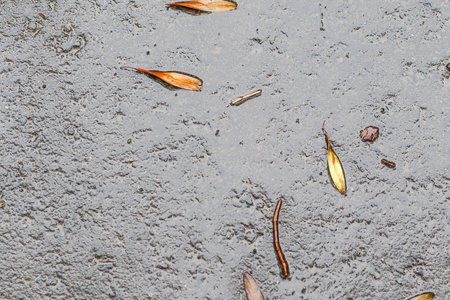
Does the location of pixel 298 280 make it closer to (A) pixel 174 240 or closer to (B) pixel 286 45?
(A) pixel 174 240

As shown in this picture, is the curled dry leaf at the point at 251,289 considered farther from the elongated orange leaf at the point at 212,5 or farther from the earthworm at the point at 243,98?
the elongated orange leaf at the point at 212,5

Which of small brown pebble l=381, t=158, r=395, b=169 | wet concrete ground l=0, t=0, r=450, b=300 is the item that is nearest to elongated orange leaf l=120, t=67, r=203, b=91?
wet concrete ground l=0, t=0, r=450, b=300

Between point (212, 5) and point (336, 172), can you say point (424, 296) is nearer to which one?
point (336, 172)

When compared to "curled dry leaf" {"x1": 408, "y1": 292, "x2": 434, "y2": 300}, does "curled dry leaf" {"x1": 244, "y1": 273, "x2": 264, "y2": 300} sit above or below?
below

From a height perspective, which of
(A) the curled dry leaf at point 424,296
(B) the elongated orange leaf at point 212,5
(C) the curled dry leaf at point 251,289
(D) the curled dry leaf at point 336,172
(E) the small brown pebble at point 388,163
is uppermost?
(B) the elongated orange leaf at point 212,5

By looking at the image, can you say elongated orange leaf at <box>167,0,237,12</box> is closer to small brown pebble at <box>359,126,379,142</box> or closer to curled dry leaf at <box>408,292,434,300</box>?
small brown pebble at <box>359,126,379,142</box>

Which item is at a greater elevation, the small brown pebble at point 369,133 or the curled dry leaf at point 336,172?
the small brown pebble at point 369,133

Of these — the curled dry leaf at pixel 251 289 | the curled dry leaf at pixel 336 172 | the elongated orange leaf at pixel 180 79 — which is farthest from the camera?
the elongated orange leaf at pixel 180 79

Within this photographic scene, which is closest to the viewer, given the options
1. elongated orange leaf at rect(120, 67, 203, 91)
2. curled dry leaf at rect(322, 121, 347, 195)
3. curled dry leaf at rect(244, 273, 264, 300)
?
curled dry leaf at rect(244, 273, 264, 300)

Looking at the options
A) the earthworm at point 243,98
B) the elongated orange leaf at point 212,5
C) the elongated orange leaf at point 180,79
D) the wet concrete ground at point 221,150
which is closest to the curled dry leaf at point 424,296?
the wet concrete ground at point 221,150
